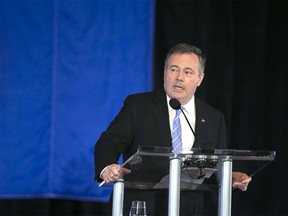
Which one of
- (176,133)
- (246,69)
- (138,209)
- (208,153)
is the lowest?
(138,209)

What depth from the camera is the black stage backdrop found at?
5.75 m

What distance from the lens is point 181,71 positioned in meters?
3.75

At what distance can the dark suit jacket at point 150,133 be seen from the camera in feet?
11.8

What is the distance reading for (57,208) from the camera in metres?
5.84

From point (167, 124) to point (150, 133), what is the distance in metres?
0.11

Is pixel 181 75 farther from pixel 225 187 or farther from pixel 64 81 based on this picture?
pixel 64 81

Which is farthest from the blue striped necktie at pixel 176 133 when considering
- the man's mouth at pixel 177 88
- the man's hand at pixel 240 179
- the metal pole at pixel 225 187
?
the metal pole at pixel 225 187

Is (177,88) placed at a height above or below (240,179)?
above

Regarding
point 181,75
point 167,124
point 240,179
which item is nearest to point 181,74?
point 181,75

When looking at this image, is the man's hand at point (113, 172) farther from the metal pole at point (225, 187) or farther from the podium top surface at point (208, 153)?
the metal pole at point (225, 187)

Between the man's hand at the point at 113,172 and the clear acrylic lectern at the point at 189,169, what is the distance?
0.04 m

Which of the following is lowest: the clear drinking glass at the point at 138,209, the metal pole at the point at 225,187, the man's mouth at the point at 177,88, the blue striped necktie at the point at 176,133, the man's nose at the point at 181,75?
the clear drinking glass at the point at 138,209

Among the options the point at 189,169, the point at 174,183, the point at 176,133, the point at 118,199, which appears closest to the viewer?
the point at 174,183

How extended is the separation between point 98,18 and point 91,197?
64.6 inches
